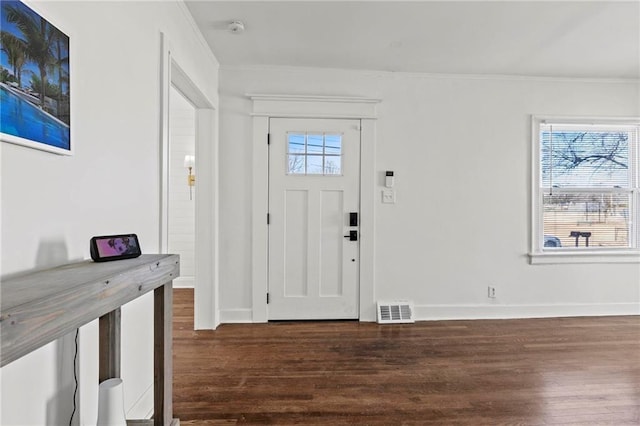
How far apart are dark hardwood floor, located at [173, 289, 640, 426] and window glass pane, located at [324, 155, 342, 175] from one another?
149cm

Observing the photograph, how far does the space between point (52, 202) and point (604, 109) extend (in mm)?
4726

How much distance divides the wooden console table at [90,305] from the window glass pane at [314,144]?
2120 mm

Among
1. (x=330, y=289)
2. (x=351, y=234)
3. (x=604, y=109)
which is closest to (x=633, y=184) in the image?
(x=604, y=109)

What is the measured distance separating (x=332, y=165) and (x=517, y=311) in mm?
2456

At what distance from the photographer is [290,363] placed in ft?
7.89

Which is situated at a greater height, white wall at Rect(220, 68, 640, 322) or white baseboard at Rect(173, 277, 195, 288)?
white wall at Rect(220, 68, 640, 322)

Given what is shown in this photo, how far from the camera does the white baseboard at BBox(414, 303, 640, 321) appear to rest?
3.36 metres

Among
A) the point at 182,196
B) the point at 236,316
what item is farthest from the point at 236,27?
the point at 182,196

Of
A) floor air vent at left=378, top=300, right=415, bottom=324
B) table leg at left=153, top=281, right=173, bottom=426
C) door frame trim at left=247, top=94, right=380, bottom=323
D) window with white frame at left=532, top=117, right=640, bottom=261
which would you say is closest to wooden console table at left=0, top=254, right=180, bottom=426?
table leg at left=153, top=281, right=173, bottom=426

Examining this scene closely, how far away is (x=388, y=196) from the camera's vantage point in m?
3.31

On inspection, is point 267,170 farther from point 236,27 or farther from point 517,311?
point 517,311

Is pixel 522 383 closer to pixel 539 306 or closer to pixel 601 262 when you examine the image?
pixel 539 306

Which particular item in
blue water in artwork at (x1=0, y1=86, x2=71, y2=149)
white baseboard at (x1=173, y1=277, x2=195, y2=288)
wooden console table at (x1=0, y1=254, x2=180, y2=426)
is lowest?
white baseboard at (x1=173, y1=277, x2=195, y2=288)

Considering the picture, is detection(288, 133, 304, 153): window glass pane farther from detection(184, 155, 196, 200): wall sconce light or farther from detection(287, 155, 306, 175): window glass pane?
detection(184, 155, 196, 200): wall sconce light
